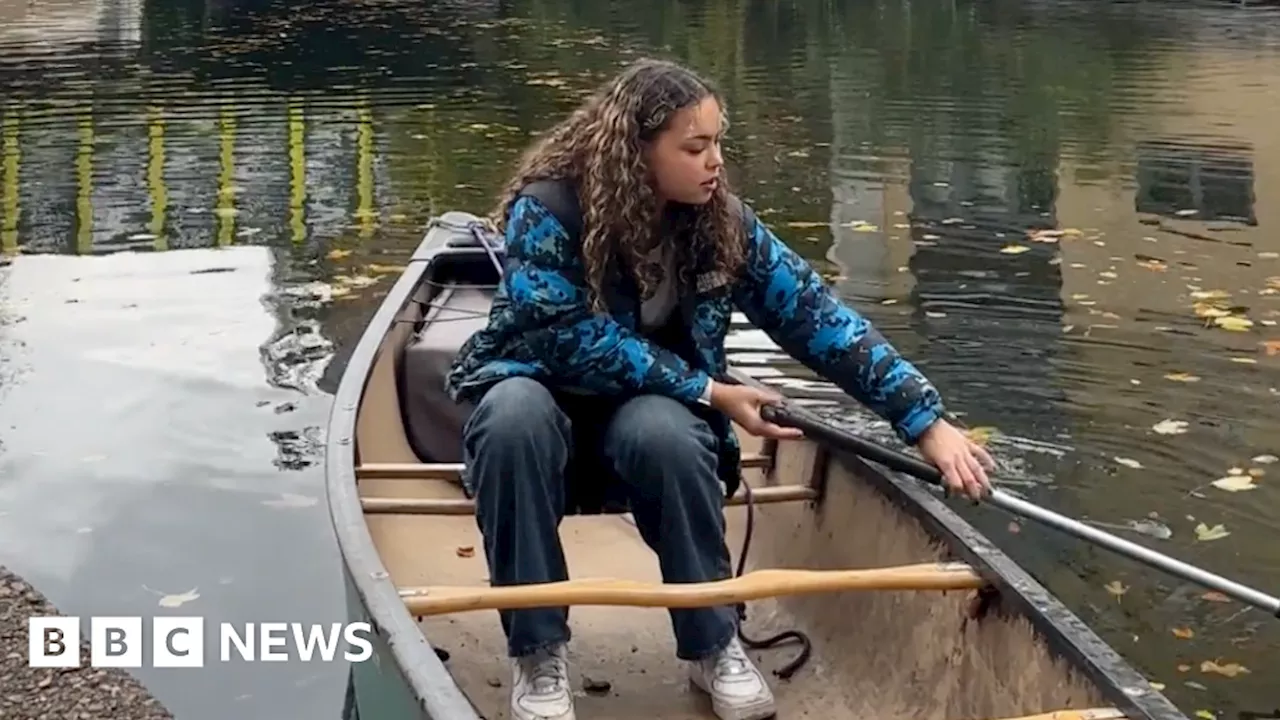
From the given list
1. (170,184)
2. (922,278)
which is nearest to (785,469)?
(922,278)

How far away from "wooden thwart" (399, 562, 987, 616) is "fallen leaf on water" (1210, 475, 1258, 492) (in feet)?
10.6

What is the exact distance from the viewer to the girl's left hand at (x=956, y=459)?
148 inches

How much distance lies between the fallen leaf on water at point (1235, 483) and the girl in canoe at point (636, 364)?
10.3ft

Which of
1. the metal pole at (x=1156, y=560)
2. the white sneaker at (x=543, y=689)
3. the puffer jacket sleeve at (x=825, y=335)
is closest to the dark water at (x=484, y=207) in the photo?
the metal pole at (x=1156, y=560)

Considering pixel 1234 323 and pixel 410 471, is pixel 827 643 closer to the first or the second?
pixel 410 471

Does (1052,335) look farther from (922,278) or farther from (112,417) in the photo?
(112,417)

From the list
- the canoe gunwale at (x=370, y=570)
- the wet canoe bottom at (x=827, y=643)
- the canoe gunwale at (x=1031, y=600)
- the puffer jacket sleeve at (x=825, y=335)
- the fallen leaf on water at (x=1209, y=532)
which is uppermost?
the puffer jacket sleeve at (x=825, y=335)

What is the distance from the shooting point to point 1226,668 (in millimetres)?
5152

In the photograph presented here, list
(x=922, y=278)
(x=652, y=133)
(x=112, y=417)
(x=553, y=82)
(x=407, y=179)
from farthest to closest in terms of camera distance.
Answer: (x=553, y=82) < (x=407, y=179) < (x=922, y=278) < (x=112, y=417) < (x=652, y=133)

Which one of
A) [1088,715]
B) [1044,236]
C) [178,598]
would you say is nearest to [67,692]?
[178,598]

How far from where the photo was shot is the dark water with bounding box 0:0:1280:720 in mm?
5980

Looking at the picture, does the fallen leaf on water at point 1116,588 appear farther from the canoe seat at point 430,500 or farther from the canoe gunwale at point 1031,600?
the canoe gunwale at point 1031,600

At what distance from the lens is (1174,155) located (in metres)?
14.3

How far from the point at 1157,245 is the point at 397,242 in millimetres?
4934
